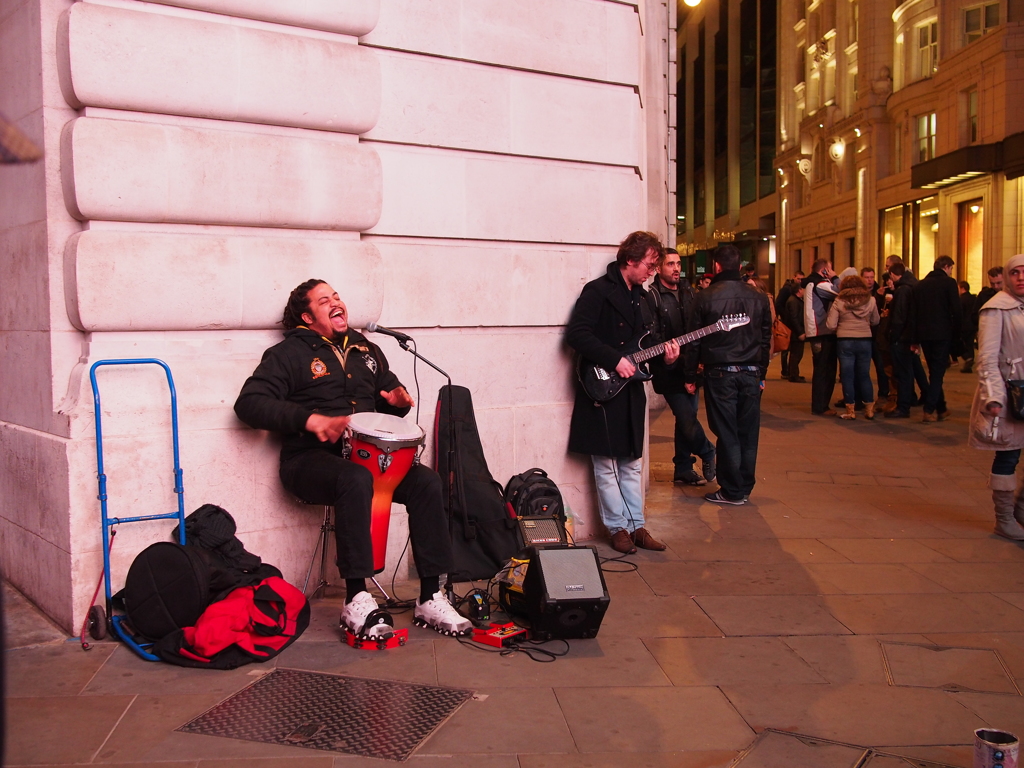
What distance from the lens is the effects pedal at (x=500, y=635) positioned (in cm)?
473

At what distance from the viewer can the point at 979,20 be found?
2761 centimetres

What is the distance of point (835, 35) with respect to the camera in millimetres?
38438

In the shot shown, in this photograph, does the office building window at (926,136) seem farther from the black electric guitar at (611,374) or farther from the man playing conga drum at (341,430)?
the man playing conga drum at (341,430)

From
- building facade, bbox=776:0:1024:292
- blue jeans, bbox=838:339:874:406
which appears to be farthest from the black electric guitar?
building facade, bbox=776:0:1024:292

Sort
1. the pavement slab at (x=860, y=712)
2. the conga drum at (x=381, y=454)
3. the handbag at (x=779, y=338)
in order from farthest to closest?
the handbag at (x=779, y=338), the conga drum at (x=381, y=454), the pavement slab at (x=860, y=712)

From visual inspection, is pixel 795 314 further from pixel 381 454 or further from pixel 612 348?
pixel 381 454

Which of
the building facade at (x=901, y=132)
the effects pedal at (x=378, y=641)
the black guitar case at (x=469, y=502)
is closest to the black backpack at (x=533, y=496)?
the black guitar case at (x=469, y=502)

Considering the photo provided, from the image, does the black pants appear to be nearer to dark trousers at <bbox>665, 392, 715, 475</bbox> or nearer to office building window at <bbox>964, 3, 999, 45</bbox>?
dark trousers at <bbox>665, 392, 715, 475</bbox>

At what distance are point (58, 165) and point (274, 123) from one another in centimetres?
112

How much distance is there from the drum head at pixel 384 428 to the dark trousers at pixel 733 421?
3604mm

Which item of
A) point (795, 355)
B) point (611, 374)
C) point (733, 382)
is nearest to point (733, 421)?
point (733, 382)

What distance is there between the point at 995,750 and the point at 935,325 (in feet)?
34.5

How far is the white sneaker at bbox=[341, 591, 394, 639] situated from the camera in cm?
471

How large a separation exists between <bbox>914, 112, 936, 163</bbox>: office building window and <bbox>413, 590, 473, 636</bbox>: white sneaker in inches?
1146
